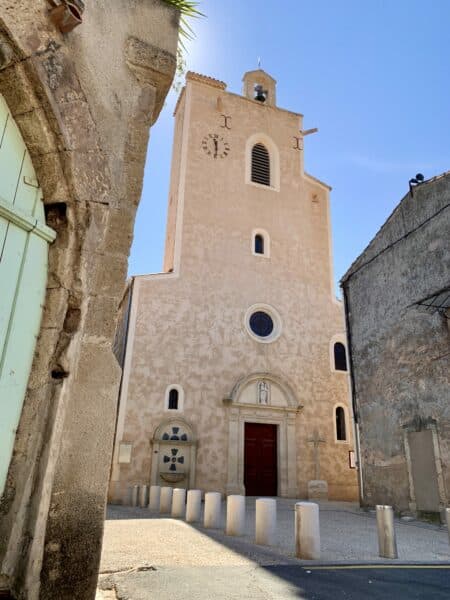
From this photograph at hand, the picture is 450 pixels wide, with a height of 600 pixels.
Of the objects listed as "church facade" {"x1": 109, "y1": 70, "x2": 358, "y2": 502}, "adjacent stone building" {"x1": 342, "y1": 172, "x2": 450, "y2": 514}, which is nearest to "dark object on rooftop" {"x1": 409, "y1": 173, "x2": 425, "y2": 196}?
"adjacent stone building" {"x1": 342, "y1": 172, "x2": 450, "y2": 514}

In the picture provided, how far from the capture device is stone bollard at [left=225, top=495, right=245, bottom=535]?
729 cm

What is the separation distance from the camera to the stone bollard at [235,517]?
23.9 feet

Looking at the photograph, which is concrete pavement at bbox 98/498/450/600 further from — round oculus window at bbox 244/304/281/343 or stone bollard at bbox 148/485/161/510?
round oculus window at bbox 244/304/281/343

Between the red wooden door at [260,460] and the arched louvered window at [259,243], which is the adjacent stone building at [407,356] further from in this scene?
the arched louvered window at [259,243]

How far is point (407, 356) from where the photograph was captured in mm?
11875

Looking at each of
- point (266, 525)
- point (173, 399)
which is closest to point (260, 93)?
point (173, 399)

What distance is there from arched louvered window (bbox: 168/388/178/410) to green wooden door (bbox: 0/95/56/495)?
13971 millimetres

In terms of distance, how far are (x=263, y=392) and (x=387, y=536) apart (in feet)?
37.4

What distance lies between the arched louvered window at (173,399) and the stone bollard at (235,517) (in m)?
8.74

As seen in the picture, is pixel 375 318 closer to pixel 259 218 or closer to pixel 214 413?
pixel 214 413

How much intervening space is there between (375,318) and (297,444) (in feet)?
21.0

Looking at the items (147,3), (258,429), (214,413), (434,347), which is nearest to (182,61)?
(147,3)

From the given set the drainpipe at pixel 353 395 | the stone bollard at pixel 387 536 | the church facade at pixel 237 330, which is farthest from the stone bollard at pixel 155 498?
the stone bollard at pixel 387 536

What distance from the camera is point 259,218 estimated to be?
809 inches
